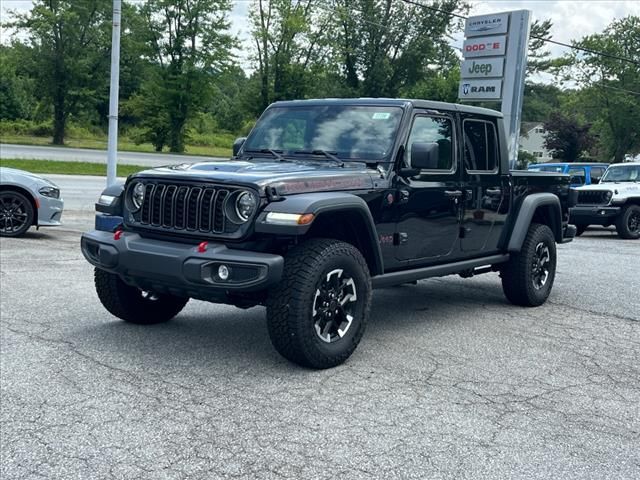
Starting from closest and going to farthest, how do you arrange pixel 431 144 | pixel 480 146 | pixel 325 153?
pixel 431 144 < pixel 325 153 < pixel 480 146

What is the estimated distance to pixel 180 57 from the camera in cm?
5081

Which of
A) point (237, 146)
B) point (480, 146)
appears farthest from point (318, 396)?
point (480, 146)

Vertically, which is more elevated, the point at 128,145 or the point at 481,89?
the point at 481,89

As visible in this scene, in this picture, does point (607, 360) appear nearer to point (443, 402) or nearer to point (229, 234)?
point (443, 402)

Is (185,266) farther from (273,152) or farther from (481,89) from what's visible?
(481,89)

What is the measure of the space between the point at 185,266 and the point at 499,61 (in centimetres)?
1887

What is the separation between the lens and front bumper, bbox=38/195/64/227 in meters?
11.2

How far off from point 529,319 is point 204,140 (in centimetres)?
6104

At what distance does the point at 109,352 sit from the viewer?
5.33m

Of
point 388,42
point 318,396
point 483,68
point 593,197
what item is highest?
point 388,42

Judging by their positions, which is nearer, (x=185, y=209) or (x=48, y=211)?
(x=185, y=209)

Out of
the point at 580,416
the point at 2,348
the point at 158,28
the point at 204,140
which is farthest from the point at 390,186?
the point at 204,140

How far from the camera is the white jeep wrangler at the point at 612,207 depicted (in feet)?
51.4

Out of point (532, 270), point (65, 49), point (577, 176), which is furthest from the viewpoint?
point (65, 49)
